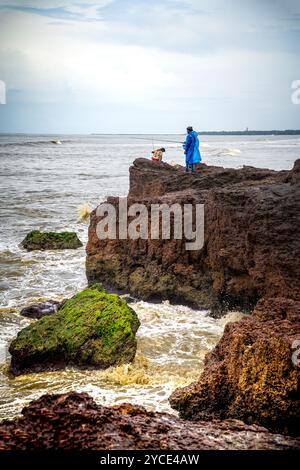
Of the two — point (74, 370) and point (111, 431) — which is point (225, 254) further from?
point (111, 431)

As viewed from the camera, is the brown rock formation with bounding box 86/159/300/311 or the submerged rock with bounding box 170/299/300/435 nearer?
the submerged rock with bounding box 170/299/300/435

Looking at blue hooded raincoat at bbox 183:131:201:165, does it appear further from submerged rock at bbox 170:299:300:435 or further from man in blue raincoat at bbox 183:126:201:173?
submerged rock at bbox 170:299:300:435

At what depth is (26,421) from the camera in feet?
7.15

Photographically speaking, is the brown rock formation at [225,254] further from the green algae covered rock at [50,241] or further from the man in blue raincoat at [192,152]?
the green algae covered rock at [50,241]

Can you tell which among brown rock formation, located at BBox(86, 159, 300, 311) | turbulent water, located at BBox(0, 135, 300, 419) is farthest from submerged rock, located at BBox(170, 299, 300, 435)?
brown rock formation, located at BBox(86, 159, 300, 311)

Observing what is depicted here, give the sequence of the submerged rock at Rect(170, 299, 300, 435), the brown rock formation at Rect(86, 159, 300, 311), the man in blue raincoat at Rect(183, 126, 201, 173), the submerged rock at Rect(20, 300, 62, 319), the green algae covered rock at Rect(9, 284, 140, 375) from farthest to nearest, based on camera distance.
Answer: the man in blue raincoat at Rect(183, 126, 201, 173) < the submerged rock at Rect(20, 300, 62, 319) < the brown rock formation at Rect(86, 159, 300, 311) < the green algae covered rock at Rect(9, 284, 140, 375) < the submerged rock at Rect(170, 299, 300, 435)

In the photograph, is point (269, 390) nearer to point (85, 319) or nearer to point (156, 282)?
point (85, 319)

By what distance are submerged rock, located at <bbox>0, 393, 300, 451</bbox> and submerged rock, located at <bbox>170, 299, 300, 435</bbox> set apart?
0.81 m

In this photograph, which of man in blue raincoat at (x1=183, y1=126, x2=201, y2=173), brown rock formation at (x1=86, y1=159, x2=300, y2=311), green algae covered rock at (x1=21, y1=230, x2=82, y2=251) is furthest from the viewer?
man in blue raincoat at (x1=183, y1=126, x2=201, y2=173)

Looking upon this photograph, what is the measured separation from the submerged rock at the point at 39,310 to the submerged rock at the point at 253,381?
11.1 ft

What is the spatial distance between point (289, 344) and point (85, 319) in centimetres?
283

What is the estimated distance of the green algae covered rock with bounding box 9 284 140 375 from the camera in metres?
4.90

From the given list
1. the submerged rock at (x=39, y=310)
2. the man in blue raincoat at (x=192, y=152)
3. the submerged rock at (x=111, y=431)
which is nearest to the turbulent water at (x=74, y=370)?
the submerged rock at (x=39, y=310)
